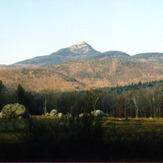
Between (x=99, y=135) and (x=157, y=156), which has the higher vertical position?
(x=99, y=135)

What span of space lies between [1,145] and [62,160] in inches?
105

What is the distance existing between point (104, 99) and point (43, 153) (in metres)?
65.6

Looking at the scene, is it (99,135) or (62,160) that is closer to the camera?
(62,160)

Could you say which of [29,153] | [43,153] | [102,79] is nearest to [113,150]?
[43,153]

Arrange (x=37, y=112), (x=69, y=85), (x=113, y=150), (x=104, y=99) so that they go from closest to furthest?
1. (x=113, y=150)
2. (x=37, y=112)
3. (x=104, y=99)
4. (x=69, y=85)

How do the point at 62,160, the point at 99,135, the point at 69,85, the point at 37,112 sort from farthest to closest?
the point at 69,85 < the point at 37,112 < the point at 99,135 < the point at 62,160

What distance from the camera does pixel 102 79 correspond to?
198000 millimetres

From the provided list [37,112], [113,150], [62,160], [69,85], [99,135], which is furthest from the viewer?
[69,85]

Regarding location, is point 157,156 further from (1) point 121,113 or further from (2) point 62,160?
(1) point 121,113

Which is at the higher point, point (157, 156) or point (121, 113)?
point (157, 156)

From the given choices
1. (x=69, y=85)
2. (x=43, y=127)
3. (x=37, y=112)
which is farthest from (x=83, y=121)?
(x=69, y=85)

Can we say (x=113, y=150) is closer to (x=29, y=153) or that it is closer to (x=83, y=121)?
(x=83, y=121)

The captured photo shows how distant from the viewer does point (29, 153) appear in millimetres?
7656

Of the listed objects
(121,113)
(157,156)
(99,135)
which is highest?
(99,135)
